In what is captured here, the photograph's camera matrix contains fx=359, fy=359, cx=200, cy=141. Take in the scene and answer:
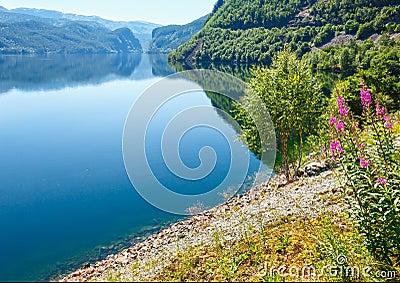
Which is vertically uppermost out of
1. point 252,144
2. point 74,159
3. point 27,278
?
point 252,144

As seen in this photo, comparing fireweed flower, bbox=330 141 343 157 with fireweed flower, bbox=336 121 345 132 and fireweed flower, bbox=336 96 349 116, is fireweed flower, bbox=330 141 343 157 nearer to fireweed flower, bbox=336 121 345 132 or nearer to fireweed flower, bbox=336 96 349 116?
fireweed flower, bbox=336 121 345 132

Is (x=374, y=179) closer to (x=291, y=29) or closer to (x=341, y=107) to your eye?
(x=341, y=107)

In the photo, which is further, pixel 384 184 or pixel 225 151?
pixel 225 151

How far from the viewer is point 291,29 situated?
541 ft

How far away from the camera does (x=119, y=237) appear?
836 inches

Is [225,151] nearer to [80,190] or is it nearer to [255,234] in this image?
[80,190]

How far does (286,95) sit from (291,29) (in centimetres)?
15887

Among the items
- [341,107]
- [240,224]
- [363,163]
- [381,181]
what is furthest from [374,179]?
[240,224]

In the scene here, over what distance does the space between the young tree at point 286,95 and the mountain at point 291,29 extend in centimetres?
11134

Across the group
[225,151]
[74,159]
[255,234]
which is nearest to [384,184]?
[255,234]

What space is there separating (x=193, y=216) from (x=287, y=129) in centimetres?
765

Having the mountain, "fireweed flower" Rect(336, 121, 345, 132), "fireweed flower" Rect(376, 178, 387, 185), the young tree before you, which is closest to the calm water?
the young tree

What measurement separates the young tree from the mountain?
111340 mm

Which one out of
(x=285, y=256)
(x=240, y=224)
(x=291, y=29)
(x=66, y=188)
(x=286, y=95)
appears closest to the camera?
(x=285, y=256)
